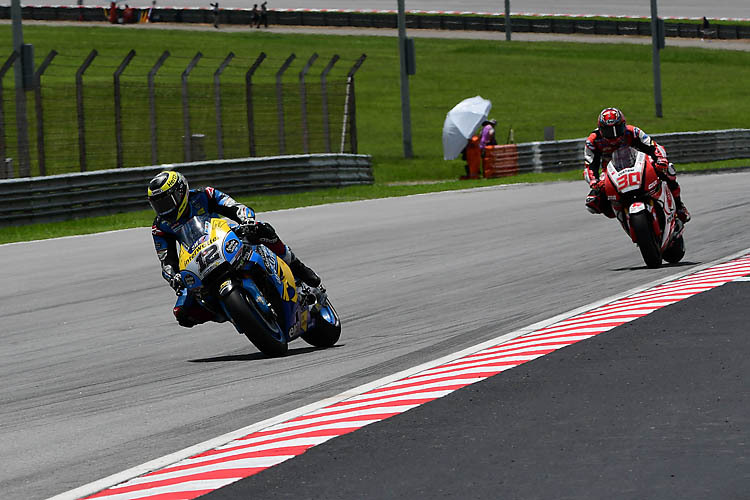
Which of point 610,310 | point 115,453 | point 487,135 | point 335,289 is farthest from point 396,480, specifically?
point 487,135

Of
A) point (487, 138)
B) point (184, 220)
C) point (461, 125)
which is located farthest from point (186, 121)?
point (184, 220)

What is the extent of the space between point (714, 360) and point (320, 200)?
18377mm

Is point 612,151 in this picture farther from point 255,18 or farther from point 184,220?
point 255,18

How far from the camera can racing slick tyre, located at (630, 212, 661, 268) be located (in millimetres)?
13539

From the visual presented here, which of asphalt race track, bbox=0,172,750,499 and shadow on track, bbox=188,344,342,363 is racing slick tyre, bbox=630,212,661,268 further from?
shadow on track, bbox=188,344,342,363

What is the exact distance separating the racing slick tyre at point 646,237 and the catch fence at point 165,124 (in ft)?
36.9

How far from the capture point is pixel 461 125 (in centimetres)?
3434

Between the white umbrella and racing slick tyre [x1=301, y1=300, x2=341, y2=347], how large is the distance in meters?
24.3

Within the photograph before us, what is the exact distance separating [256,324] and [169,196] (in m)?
1.02

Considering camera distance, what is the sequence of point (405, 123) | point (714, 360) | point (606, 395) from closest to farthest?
point (606, 395), point (714, 360), point (405, 123)

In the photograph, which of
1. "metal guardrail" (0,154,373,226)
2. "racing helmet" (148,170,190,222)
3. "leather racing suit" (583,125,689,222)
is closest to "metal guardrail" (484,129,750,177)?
"metal guardrail" (0,154,373,226)

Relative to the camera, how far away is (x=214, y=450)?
6.62 metres

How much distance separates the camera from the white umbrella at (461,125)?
1347 inches

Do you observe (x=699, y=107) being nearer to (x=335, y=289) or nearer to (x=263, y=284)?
(x=335, y=289)
